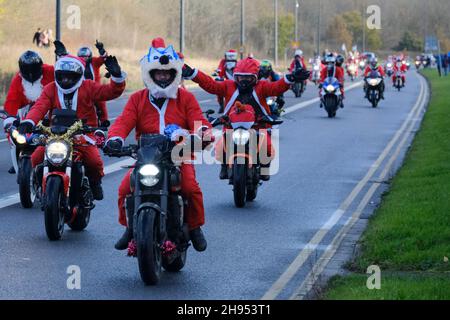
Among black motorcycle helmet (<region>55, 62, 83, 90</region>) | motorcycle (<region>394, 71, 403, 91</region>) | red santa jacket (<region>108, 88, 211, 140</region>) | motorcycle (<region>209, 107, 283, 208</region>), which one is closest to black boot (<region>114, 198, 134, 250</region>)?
red santa jacket (<region>108, 88, 211, 140</region>)

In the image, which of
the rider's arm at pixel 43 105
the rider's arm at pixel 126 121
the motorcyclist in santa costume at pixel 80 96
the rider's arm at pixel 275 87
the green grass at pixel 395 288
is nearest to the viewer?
the green grass at pixel 395 288

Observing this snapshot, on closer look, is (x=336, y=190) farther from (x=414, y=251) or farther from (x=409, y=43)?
→ (x=409, y=43)

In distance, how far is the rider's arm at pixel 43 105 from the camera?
1161 centimetres

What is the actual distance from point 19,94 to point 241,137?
267cm

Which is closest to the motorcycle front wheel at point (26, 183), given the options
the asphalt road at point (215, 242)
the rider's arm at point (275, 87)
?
the asphalt road at point (215, 242)

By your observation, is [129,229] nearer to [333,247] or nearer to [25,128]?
[25,128]

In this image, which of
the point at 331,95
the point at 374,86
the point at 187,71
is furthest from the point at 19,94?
the point at 374,86

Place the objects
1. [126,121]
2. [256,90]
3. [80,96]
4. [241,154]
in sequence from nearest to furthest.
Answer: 1. [126,121]
2. [80,96]
3. [241,154]
4. [256,90]

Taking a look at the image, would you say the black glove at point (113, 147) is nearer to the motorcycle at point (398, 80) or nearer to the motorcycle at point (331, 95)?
the motorcycle at point (331, 95)

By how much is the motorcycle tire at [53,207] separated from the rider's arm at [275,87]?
13.9ft

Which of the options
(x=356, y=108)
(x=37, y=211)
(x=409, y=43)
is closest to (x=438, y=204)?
(x=37, y=211)

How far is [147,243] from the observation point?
8727 millimetres

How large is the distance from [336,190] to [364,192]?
0.38 metres

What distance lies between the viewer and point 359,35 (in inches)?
6560
